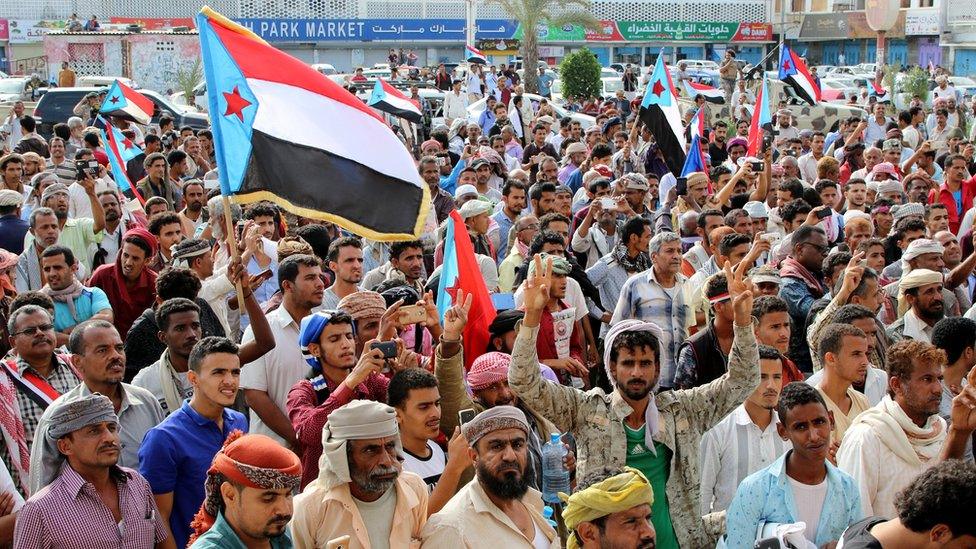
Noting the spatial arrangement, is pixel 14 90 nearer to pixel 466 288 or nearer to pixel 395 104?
pixel 395 104

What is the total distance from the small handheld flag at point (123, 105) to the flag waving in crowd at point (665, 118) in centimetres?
662

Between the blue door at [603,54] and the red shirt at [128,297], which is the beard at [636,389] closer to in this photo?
the red shirt at [128,297]

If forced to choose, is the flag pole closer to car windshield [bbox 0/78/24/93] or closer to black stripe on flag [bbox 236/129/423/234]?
black stripe on flag [bbox 236/129/423/234]

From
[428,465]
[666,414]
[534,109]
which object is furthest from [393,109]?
[666,414]

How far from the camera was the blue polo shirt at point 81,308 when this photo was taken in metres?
7.35

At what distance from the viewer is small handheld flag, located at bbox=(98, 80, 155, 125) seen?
16062 mm

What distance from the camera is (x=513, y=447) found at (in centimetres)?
462

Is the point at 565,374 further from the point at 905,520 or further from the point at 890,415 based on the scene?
the point at 905,520

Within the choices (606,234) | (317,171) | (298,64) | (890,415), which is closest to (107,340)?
(317,171)

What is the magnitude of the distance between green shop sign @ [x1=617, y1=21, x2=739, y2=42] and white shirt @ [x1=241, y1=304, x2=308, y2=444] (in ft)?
165

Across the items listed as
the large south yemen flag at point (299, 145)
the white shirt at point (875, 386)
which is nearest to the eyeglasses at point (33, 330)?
the large south yemen flag at point (299, 145)

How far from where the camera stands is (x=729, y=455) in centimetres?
553

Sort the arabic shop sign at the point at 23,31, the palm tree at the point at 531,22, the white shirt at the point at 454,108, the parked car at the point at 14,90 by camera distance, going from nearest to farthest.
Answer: the white shirt at the point at 454,108, the parked car at the point at 14,90, the palm tree at the point at 531,22, the arabic shop sign at the point at 23,31

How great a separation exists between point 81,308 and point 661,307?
3.48 metres
